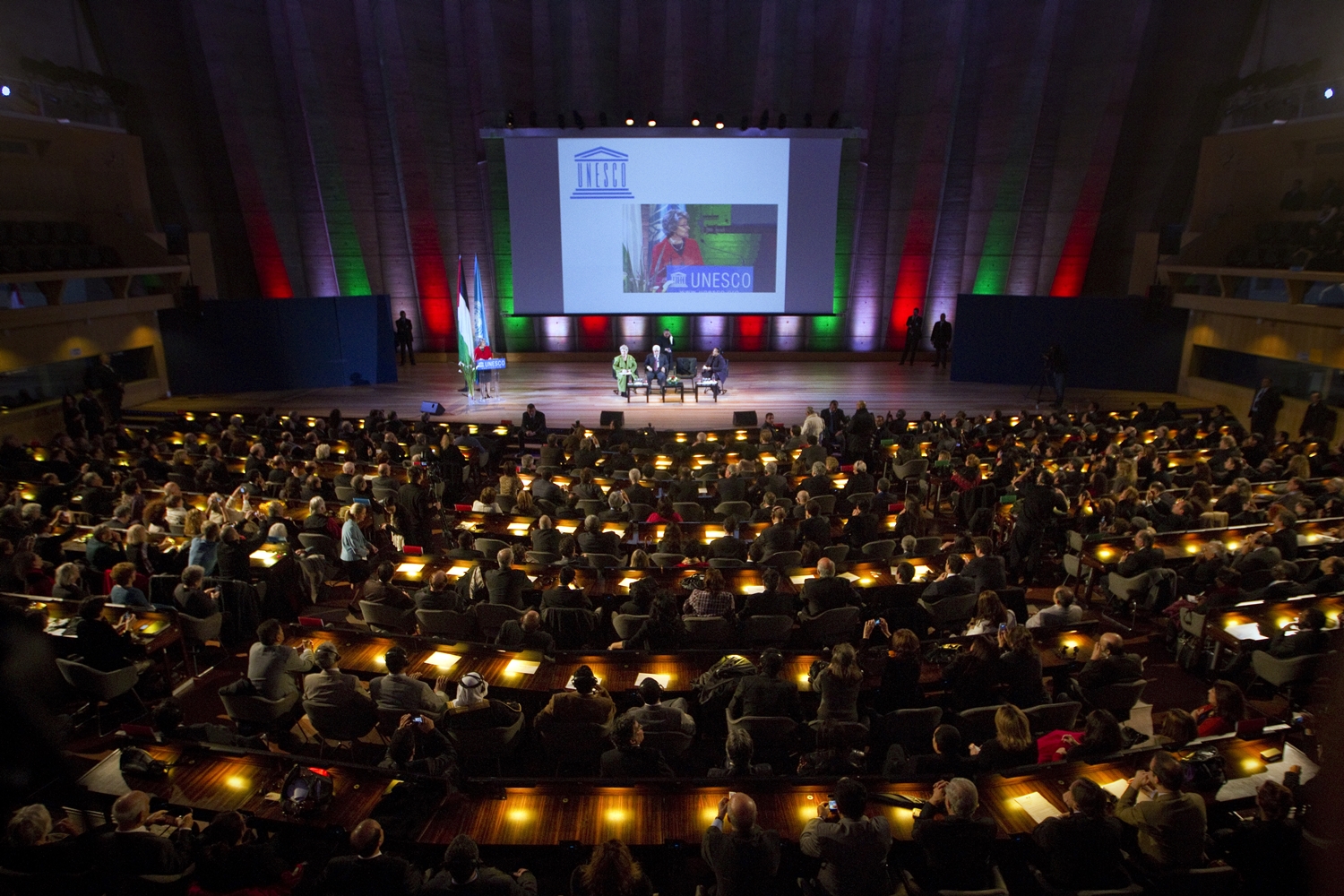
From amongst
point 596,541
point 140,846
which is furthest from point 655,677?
point 140,846

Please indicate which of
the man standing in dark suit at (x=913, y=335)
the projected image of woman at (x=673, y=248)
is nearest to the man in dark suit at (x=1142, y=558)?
the man standing in dark suit at (x=913, y=335)

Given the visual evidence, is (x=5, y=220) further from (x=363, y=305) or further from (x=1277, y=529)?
(x=1277, y=529)

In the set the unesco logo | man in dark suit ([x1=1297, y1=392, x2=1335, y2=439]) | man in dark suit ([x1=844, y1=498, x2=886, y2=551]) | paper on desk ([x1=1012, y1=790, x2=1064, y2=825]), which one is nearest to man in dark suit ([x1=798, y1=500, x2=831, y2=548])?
man in dark suit ([x1=844, y1=498, x2=886, y2=551])

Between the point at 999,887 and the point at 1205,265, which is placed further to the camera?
the point at 1205,265

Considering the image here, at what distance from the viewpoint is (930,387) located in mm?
20781

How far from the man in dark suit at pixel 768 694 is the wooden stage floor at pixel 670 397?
11583 mm

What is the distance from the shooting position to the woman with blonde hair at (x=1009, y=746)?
15.7ft

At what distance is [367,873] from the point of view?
12.2 ft

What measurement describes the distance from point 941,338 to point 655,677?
19.6 metres

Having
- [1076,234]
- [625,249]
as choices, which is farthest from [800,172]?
[1076,234]

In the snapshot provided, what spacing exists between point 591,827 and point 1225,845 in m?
3.38

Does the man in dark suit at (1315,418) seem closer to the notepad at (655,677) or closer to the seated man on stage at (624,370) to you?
the seated man on stage at (624,370)

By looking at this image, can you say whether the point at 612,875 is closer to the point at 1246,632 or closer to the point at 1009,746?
the point at 1009,746

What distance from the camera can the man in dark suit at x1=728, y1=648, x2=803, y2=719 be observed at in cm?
541
